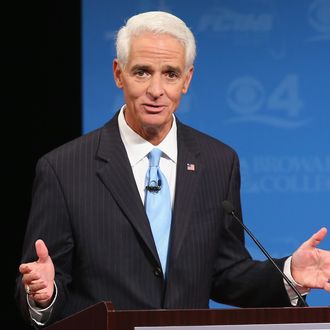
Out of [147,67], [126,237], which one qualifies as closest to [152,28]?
[147,67]

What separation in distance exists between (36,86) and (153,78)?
1.62 metres

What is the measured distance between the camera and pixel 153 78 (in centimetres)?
265

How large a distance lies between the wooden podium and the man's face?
813 mm

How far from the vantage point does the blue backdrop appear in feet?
13.1

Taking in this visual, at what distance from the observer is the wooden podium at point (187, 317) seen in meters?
1.93

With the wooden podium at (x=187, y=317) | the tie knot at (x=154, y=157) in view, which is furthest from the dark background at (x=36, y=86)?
the wooden podium at (x=187, y=317)

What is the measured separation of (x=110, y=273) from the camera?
2.53m

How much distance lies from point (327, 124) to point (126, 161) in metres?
1.61

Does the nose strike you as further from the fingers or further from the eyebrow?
the fingers

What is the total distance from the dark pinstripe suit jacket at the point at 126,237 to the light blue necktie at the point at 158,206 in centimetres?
3

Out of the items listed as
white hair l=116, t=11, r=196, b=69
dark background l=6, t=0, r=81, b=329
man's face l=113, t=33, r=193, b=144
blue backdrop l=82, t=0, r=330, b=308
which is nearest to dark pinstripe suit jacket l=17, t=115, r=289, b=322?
man's face l=113, t=33, r=193, b=144

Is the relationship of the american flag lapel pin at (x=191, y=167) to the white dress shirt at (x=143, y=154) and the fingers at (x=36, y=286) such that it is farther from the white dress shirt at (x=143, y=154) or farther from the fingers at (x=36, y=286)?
the fingers at (x=36, y=286)

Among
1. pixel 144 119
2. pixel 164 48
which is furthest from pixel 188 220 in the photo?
pixel 164 48

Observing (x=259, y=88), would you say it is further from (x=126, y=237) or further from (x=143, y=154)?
(x=126, y=237)
